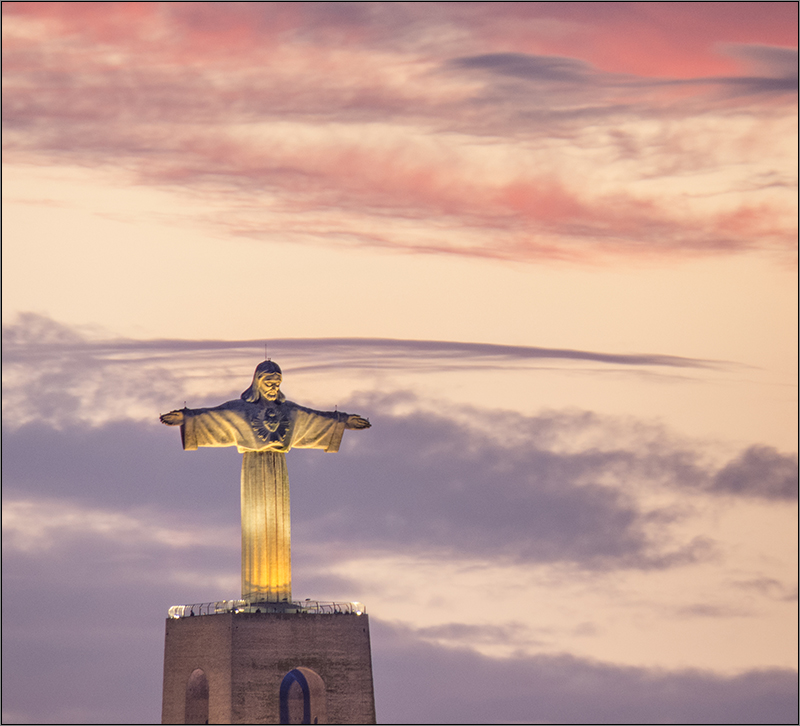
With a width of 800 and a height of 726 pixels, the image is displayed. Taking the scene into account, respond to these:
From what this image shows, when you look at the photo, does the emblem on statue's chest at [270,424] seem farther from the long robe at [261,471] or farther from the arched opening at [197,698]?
the arched opening at [197,698]

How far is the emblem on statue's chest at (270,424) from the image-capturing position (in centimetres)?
6769

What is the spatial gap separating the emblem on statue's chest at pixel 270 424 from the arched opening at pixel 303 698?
7153 millimetres

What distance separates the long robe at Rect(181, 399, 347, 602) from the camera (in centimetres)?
6700

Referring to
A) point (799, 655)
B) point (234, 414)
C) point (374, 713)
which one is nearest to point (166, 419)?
point (234, 414)

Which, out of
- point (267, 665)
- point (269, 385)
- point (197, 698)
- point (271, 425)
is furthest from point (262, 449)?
point (197, 698)

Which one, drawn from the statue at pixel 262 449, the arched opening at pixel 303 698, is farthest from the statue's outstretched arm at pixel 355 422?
the arched opening at pixel 303 698

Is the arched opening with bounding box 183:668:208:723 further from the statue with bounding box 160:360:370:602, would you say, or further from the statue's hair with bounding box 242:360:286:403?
the statue's hair with bounding box 242:360:286:403

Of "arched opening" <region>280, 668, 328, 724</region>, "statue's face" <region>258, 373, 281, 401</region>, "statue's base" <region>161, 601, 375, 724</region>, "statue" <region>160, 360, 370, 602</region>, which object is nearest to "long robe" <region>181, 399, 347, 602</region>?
"statue" <region>160, 360, 370, 602</region>

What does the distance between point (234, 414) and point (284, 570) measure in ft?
16.5

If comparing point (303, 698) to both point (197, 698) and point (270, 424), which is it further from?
point (270, 424)

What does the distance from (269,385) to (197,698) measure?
32.6ft

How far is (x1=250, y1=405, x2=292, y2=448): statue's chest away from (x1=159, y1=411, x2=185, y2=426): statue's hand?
222 centimetres

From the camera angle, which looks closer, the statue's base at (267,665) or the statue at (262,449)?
the statue's base at (267,665)

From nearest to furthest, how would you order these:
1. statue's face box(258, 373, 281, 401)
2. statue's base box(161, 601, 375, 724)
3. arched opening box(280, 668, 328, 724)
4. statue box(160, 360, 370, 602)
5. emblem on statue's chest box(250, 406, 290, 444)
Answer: statue's base box(161, 601, 375, 724)
statue box(160, 360, 370, 602)
arched opening box(280, 668, 328, 724)
emblem on statue's chest box(250, 406, 290, 444)
statue's face box(258, 373, 281, 401)
